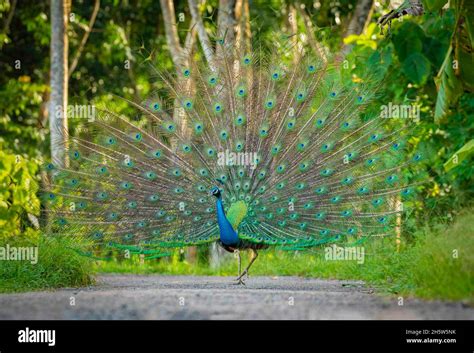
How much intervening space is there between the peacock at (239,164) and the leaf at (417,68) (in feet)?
6.77

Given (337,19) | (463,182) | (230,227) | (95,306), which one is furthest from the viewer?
(337,19)

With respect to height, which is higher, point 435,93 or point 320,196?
point 435,93

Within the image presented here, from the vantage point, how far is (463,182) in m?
11.9

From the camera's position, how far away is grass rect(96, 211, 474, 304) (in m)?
8.04

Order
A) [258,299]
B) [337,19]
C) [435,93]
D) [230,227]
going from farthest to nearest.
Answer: [337,19]
[435,93]
[230,227]
[258,299]

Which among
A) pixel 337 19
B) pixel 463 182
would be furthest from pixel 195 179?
pixel 337 19

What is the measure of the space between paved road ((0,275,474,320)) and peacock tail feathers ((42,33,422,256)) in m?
1.00

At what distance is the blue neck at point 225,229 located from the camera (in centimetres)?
1019

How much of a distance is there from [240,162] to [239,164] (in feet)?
0.08

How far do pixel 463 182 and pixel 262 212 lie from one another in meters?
2.90

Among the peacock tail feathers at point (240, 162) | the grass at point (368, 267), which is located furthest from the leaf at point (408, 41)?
the peacock tail feathers at point (240, 162)

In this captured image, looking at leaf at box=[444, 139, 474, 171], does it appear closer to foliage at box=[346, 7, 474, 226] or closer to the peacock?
foliage at box=[346, 7, 474, 226]

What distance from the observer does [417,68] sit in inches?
342

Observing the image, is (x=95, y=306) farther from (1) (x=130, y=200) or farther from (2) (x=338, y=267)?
(2) (x=338, y=267)
